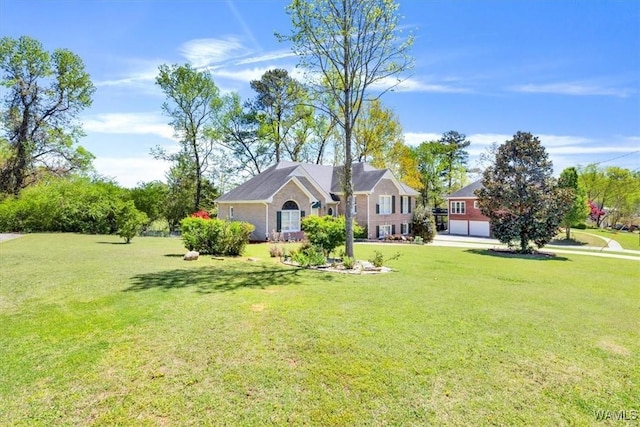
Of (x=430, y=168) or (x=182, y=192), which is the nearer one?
(x=182, y=192)

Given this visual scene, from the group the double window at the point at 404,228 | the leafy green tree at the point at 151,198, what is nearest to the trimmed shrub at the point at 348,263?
the double window at the point at 404,228

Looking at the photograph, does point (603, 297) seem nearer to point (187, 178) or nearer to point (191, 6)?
point (191, 6)

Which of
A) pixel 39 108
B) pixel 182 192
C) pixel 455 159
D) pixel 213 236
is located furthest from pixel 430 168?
pixel 39 108

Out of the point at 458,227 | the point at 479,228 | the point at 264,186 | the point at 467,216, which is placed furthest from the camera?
the point at 458,227

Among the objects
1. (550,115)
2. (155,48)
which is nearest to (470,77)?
(550,115)

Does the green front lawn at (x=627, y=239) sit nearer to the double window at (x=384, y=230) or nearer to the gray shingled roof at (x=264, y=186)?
the double window at (x=384, y=230)

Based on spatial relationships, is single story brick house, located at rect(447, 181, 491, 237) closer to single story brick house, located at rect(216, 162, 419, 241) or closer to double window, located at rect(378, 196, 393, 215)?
single story brick house, located at rect(216, 162, 419, 241)

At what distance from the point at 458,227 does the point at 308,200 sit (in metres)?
20.3

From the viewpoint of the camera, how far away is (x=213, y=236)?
15336 millimetres

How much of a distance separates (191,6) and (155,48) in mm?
3480

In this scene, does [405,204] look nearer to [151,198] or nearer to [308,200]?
[308,200]

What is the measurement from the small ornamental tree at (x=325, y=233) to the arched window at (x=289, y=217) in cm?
1106

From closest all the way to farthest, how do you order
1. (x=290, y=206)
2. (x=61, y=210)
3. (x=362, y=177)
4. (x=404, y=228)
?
(x=61, y=210)
(x=290, y=206)
(x=362, y=177)
(x=404, y=228)

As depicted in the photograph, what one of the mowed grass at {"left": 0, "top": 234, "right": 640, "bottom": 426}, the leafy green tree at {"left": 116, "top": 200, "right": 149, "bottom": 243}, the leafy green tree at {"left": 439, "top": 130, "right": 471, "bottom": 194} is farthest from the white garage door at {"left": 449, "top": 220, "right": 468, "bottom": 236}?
the leafy green tree at {"left": 116, "top": 200, "right": 149, "bottom": 243}
